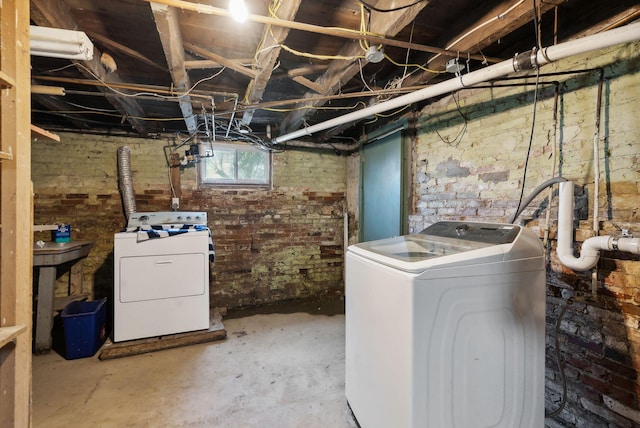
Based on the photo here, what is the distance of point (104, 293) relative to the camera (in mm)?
3322

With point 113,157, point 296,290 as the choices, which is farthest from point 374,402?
point 113,157

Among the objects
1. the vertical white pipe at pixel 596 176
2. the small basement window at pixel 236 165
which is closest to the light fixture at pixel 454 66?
the vertical white pipe at pixel 596 176

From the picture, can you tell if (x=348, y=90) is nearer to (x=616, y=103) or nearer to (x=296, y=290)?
(x=616, y=103)

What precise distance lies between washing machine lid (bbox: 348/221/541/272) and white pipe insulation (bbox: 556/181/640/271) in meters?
0.32

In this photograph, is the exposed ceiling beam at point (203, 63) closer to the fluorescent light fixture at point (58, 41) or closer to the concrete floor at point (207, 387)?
the fluorescent light fixture at point (58, 41)

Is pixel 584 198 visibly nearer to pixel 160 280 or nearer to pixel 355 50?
pixel 355 50

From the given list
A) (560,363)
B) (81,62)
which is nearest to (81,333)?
(81,62)

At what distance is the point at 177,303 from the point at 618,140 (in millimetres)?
3411

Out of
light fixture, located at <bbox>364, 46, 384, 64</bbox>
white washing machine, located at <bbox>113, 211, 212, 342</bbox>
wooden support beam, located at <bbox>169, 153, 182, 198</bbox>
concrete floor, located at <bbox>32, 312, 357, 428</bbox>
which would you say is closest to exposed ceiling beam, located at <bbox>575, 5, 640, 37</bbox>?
light fixture, located at <bbox>364, 46, 384, 64</bbox>

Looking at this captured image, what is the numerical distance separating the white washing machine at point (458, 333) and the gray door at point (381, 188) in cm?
160

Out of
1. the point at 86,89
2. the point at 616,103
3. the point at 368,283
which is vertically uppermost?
the point at 86,89

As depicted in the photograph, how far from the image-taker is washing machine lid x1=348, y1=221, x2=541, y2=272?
122 cm

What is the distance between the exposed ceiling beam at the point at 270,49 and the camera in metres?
1.36

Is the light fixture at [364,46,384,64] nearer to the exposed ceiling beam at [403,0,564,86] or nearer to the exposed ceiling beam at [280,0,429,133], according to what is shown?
the exposed ceiling beam at [280,0,429,133]
